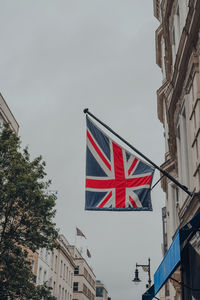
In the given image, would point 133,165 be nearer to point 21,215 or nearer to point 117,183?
point 117,183

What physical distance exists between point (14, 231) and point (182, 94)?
1532cm

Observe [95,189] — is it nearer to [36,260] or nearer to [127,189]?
[127,189]

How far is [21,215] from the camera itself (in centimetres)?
2666

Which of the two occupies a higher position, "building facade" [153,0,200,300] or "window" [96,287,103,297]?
"window" [96,287,103,297]

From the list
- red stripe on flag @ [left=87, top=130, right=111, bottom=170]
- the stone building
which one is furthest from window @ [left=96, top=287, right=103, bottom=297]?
red stripe on flag @ [left=87, top=130, right=111, bottom=170]

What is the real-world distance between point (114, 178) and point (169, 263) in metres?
2.98

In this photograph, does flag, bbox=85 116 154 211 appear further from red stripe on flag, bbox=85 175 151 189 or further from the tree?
the tree

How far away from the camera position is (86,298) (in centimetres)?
9481

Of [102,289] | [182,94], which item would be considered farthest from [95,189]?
[102,289]

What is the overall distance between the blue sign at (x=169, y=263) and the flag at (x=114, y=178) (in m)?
1.60

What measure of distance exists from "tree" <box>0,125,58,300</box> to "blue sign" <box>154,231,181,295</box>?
14026 mm

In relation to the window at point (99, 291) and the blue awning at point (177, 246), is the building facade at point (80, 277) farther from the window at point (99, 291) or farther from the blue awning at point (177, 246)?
the blue awning at point (177, 246)

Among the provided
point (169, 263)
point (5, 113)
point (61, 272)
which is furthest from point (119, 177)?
point (61, 272)

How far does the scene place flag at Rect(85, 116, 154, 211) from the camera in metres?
12.1
